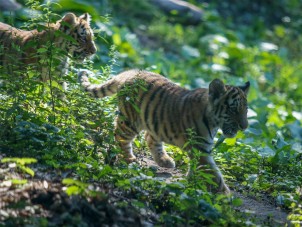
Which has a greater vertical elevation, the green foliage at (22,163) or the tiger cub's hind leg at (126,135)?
the green foliage at (22,163)

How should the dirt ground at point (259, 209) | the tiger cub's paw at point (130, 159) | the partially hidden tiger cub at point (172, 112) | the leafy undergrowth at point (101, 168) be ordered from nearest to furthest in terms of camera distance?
the leafy undergrowth at point (101, 168) < the dirt ground at point (259, 209) < the partially hidden tiger cub at point (172, 112) < the tiger cub's paw at point (130, 159)

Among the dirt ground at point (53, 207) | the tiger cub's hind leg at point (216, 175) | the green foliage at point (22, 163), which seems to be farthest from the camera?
the tiger cub's hind leg at point (216, 175)

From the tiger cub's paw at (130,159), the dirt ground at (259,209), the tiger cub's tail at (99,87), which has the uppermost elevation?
the tiger cub's tail at (99,87)

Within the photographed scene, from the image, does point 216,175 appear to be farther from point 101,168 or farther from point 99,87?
point 99,87

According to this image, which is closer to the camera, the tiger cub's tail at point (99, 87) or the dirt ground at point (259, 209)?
the dirt ground at point (259, 209)

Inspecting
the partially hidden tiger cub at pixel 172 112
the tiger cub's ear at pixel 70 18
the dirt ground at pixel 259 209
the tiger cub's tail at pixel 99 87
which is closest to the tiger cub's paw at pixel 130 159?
the partially hidden tiger cub at pixel 172 112

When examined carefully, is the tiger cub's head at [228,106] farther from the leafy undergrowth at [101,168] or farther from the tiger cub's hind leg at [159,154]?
the tiger cub's hind leg at [159,154]

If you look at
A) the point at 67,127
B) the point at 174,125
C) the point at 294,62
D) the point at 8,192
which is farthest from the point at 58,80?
the point at 294,62

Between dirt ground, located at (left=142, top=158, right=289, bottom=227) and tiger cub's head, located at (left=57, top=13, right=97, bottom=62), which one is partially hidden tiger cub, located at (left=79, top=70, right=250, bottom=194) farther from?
tiger cub's head, located at (left=57, top=13, right=97, bottom=62)

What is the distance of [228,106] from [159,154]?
106cm

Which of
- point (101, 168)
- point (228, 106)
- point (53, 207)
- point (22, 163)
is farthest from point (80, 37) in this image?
point (53, 207)

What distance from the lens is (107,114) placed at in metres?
7.64

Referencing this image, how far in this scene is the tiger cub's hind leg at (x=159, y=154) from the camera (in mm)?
8023

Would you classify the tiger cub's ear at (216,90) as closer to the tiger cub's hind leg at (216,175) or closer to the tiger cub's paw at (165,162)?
the tiger cub's hind leg at (216,175)
